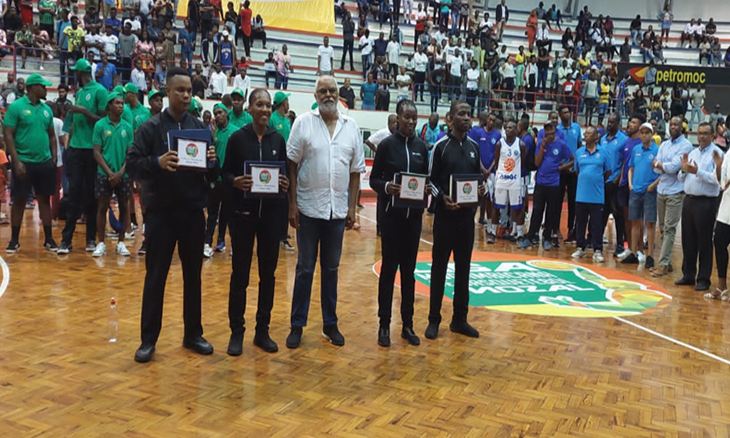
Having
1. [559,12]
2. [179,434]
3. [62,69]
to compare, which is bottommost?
[179,434]

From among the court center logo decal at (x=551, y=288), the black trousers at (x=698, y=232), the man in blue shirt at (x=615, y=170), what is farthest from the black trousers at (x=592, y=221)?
the black trousers at (x=698, y=232)

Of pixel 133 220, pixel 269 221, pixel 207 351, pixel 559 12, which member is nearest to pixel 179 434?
pixel 207 351

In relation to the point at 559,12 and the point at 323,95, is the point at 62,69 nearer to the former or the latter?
the point at 323,95

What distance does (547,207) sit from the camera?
10.0 m

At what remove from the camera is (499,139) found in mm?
10508

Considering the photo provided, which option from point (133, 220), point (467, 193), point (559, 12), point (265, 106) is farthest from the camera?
point (559, 12)

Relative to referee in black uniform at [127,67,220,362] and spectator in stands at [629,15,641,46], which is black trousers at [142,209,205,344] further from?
spectator in stands at [629,15,641,46]

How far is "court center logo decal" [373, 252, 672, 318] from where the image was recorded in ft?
21.5

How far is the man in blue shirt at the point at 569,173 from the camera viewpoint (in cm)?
1015

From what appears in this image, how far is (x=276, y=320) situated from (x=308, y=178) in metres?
1.45

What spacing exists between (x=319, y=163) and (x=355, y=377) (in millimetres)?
1509

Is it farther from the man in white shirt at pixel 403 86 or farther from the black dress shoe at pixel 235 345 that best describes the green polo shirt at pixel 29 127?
the man in white shirt at pixel 403 86

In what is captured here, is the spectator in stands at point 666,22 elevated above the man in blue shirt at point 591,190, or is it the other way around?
the spectator in stands at point 666,22

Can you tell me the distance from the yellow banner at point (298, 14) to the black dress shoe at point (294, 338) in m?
19.1
